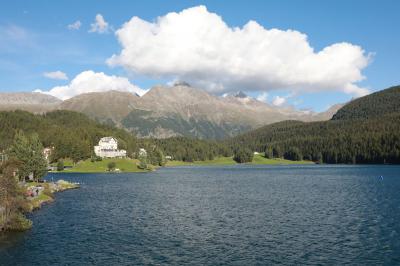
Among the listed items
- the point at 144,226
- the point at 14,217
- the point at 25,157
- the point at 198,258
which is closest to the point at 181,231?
the point at 144,226

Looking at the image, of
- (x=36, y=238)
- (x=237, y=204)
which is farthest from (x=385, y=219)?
(x=36, y=238)

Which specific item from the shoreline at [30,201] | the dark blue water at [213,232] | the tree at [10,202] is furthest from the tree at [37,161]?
the tree at [10,202]

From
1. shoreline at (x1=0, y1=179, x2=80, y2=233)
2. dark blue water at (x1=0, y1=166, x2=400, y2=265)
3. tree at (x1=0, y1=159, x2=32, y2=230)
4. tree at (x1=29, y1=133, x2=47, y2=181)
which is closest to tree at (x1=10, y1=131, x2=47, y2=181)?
tree at (x1=29, y1=133, x2=47, y2=181)

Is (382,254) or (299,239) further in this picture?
(299,239)

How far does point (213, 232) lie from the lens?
6919 cm

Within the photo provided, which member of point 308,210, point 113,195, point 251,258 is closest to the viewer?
point 251,258

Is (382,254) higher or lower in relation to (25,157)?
lower

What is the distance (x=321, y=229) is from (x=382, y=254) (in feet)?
55.5

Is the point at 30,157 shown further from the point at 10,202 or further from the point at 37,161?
the point at 10,202

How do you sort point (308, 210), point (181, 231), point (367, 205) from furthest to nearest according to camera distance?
point (367, 205)
point (308, 210)
point (181, 231)

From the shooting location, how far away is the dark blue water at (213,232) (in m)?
53.7

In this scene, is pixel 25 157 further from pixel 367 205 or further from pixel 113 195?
pixel 367 205

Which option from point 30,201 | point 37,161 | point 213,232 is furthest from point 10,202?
point 37,161

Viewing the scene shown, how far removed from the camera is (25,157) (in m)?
141
